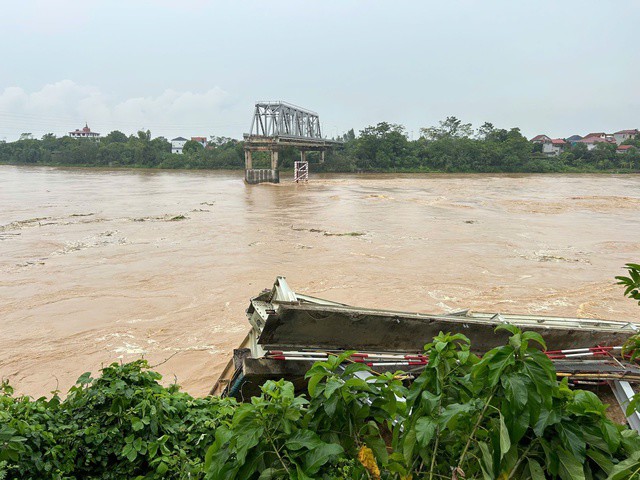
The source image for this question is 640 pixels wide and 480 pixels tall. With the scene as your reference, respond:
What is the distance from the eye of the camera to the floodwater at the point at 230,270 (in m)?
6.59

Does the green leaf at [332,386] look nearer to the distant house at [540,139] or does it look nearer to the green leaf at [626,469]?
the green leaf at [626,469]

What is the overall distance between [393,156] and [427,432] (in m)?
57.6

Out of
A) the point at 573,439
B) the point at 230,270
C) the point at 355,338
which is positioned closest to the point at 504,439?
the point at 573,439

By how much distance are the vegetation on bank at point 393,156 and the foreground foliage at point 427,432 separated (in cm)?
5473

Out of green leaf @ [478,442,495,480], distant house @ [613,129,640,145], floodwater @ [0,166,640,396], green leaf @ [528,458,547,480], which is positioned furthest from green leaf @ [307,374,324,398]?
distant house @ [613,129,640,145]

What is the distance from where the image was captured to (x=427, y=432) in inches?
67.5

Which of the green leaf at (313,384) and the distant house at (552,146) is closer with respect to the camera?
the green leaf at (313,384)

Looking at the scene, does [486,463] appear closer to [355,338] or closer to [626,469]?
[626,469]

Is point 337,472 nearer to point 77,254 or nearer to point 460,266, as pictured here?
point 460,266

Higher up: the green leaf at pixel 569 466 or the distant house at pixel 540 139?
the distant house at pixel 540 139

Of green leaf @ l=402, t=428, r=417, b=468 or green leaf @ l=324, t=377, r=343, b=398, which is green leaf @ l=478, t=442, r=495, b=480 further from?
green leaf @ l=324, t=377, r=343, b=398

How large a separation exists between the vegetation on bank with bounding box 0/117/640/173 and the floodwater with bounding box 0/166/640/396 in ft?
120

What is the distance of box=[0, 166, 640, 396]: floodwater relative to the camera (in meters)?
6.59

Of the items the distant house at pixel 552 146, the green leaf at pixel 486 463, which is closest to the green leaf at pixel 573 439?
the green leaf at pixel 486 463
